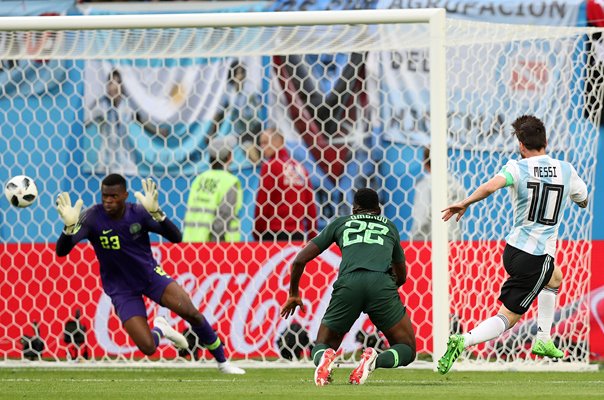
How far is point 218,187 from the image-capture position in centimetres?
1280

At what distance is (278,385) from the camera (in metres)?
9.02

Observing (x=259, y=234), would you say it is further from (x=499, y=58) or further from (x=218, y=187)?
(x=499, y=58)

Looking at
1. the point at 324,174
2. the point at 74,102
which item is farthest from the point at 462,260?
the point at 74,102

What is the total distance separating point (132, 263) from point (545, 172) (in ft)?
12.1

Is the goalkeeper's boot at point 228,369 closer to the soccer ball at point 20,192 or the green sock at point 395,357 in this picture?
the soccer ball at point 20,192

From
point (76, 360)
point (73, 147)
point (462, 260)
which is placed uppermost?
point (73, 147)

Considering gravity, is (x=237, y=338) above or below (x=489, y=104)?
below

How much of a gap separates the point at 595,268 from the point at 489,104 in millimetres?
1836

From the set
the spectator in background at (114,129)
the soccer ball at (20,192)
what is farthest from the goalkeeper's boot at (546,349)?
the spectator in background at (114,129)

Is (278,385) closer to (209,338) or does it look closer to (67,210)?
(209,338)

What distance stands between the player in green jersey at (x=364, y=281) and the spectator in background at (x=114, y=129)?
4877mm

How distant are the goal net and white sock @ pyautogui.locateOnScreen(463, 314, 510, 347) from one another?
4.88 feet

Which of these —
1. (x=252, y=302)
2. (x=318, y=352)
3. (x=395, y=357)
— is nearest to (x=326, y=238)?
(x=318, y=352)

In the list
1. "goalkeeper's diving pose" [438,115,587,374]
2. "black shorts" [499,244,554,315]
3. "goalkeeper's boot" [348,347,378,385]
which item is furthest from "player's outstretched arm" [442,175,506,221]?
"goalkeeper's boot" [348,347,378,385]
